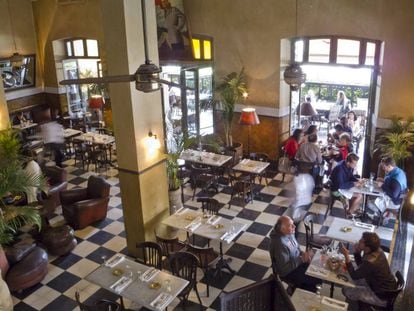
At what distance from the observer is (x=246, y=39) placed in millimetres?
11438

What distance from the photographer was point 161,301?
5.36m

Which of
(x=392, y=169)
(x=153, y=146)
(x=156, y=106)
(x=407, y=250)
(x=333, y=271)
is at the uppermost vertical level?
(x=156, y=106)

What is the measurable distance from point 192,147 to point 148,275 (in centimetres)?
661

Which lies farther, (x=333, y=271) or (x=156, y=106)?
(x=156, y=106)

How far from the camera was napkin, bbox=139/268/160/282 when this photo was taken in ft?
19.0

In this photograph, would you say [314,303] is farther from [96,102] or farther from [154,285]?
[96,102]

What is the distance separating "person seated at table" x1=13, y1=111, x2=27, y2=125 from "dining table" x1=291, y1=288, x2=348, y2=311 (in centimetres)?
1214

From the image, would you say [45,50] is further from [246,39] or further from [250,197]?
[250,197]

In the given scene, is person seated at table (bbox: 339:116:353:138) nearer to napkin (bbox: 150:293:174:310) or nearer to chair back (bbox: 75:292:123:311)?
napkin (bbox: 150:293:174:310)

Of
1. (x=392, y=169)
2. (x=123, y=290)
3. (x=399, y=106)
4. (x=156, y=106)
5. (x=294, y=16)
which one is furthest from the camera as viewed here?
(x=294, y=16)

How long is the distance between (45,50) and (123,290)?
41.2ft

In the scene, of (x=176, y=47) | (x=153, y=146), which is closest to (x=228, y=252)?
(x=153, y=146)

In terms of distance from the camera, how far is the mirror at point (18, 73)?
47.9 ft

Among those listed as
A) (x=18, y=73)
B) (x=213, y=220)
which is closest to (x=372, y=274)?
(x=213, y=220)
